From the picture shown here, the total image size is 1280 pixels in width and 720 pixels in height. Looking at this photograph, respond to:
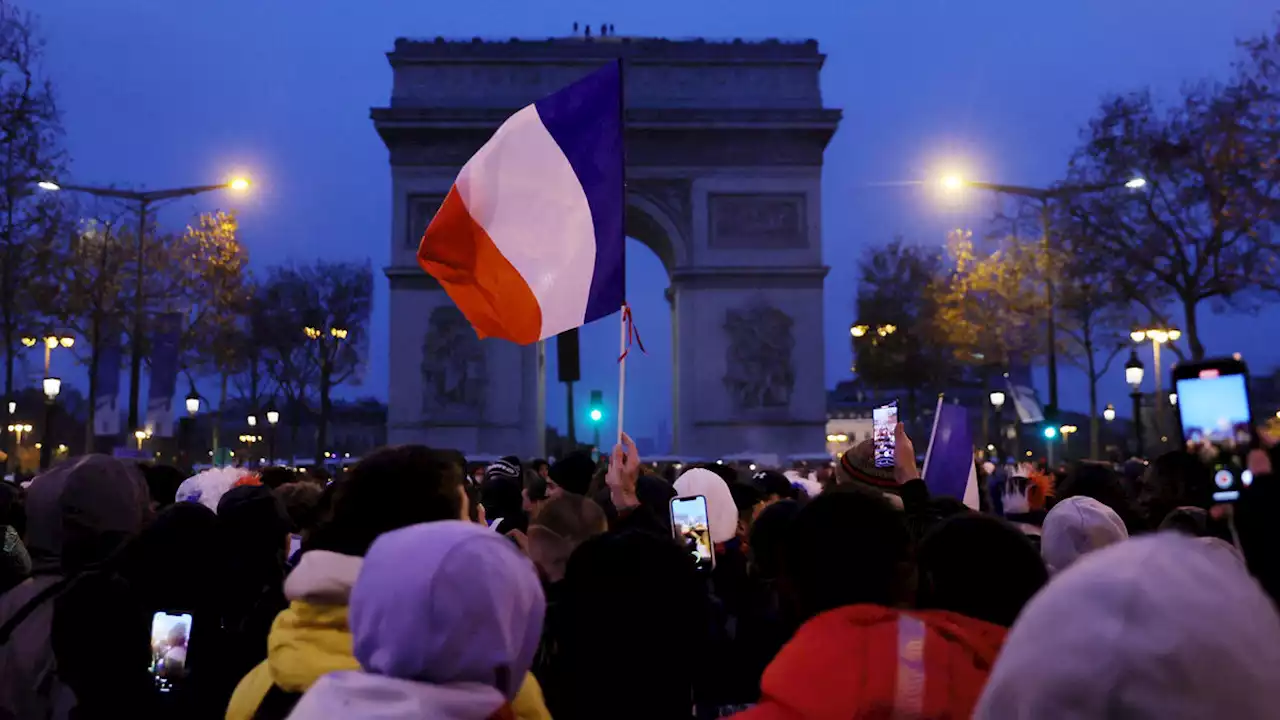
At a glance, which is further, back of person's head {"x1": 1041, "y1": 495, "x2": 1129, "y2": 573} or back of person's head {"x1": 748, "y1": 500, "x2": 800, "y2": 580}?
back of person's head {"x1": 748, "y1": 500, "x2": 800, "y2": 580}

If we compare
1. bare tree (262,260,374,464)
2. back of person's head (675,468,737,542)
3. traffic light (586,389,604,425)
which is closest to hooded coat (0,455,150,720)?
back of person's head (675,468,737,542)

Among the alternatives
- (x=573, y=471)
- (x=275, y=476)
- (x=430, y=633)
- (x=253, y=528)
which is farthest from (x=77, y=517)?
(x=275, y=476)

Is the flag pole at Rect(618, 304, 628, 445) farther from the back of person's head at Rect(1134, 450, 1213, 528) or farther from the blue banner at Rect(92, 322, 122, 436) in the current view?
the blue banner at Rect(92, 322, 122, 436)

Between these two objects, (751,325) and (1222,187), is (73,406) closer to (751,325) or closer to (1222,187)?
(751,325)

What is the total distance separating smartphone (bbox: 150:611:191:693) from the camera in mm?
3666

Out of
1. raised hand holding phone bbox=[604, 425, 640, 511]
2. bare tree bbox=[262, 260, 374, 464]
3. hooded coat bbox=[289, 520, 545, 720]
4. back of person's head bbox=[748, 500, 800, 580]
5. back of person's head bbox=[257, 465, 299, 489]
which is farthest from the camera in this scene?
bare tree bbox=[262, 260, 374, 464]

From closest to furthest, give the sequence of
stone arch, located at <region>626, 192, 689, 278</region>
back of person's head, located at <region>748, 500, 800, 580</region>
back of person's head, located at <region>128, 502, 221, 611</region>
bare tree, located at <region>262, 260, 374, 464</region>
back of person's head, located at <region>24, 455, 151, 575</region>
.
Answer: back of person's head, located at <region>24, 455, 151, 575</region>, back of person's head, located at <region>128, 502, 221, 611</region>, back of person's head, located at <region>748, 500, 800, 580</region>, stone arch, located at <region>626, 192, 689, 278</region>, bare tree, located at <region>262, 260, 374, 464</region>

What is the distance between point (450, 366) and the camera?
3428 centimetres

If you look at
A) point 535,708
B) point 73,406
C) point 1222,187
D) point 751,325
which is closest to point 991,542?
point 535,708

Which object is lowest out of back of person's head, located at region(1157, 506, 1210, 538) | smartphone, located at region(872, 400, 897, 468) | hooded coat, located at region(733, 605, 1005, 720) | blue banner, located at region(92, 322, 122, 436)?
hooded coat, located at region(733, 605, 1005, 720)

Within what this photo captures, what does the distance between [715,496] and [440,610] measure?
441 centimetres

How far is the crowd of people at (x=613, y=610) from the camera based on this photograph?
1.12 m

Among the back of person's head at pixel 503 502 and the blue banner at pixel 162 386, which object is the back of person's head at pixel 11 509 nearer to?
the back of person's head at pixel 503 502

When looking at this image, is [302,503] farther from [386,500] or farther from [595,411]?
[595,411]
